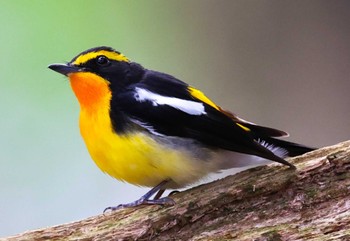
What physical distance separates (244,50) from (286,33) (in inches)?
10.8

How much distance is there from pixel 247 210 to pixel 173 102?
1.61ft

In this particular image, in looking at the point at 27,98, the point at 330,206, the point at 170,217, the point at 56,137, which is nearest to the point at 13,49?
the point at 27,98

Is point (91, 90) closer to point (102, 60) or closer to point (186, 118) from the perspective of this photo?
point (102, 60)

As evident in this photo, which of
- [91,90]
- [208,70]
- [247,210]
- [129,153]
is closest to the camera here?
[247,210]

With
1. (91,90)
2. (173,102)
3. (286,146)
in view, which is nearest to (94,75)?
(91,90)

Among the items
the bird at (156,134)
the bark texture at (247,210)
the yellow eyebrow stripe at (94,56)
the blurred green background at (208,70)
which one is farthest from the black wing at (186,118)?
the blurred green background at (208,70)

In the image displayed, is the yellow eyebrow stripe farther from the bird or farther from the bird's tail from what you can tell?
the bird's tail

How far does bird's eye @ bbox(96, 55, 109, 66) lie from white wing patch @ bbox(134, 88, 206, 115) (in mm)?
239

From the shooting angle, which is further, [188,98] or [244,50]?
[244,50]

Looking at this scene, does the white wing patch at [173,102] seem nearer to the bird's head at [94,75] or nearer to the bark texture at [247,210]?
the bird's head at [94,75]

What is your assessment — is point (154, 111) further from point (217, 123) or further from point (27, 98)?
point (27, 98)

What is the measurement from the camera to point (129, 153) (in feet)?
7.70

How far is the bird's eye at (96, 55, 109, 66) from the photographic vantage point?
8.58ft

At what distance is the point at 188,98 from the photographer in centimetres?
248
